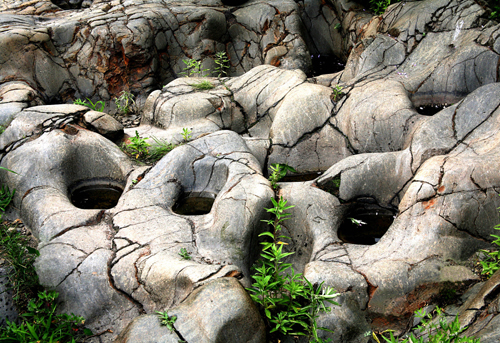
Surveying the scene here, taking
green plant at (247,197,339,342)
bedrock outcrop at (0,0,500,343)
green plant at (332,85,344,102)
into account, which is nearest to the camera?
green plant at (247,197,339,342)

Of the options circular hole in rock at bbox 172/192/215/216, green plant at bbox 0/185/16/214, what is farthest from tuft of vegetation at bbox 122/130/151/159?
green plant at bbox 0/185/16/214

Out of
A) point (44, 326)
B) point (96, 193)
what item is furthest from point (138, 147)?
point (44, 326)

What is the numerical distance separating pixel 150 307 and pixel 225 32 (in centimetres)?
583

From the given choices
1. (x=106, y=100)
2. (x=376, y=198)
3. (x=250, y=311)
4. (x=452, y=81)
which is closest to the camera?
(x=250, y=311)

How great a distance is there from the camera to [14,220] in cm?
444

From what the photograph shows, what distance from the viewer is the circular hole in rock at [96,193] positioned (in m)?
4.75

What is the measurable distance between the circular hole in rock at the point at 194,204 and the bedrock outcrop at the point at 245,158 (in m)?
0.04

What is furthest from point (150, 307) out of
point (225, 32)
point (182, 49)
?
point (225, 32)

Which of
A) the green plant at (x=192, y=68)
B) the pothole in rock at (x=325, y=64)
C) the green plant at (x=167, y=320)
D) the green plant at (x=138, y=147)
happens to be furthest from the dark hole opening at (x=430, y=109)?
the green plant at (x=167, y=320)

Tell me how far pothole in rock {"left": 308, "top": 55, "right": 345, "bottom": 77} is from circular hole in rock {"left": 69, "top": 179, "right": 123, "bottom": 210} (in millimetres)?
4503

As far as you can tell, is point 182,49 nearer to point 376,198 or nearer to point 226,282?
point 376,198

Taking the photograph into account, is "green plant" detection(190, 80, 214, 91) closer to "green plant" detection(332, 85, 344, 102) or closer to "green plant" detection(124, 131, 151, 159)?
"green plant" detection(124, 131, 151, 159)

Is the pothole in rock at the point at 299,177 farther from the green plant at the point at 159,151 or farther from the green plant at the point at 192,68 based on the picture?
the green plant at the point at 192,68

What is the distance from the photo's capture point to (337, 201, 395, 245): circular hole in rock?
414 cm
